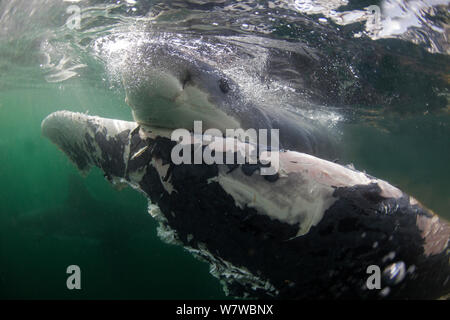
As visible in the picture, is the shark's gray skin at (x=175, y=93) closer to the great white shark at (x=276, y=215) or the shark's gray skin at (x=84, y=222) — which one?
the great white shark at (x=276, y=215)

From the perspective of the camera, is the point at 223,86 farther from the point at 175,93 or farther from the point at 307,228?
the point at 307,228

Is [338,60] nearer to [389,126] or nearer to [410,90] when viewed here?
[410,90]

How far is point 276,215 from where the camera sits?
2178mm

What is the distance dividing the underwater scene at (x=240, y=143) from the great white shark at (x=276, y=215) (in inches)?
0.5

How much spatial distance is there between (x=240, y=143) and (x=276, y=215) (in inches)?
29.0

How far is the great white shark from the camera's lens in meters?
2.14

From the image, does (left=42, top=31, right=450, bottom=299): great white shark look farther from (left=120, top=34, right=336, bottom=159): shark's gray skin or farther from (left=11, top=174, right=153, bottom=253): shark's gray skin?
(left=11, top=174, right=153, bottom=253): shark's gray skin

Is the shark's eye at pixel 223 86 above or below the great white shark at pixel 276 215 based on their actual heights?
above

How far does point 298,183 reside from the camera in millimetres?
2172

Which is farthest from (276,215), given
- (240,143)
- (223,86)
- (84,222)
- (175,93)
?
(84,222)

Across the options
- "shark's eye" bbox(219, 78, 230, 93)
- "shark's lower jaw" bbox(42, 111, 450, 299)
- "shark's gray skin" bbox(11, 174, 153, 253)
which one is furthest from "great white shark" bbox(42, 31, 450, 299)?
"shark's gray skin" bbox(11, 174, 153, 253)

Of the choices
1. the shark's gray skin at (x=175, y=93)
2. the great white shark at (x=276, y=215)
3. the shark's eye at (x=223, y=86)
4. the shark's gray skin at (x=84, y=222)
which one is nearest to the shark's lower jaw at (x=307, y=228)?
the great white shark at (x=276, y=215)

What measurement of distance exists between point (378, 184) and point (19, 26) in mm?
10956

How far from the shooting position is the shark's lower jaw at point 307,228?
2.13 metres
